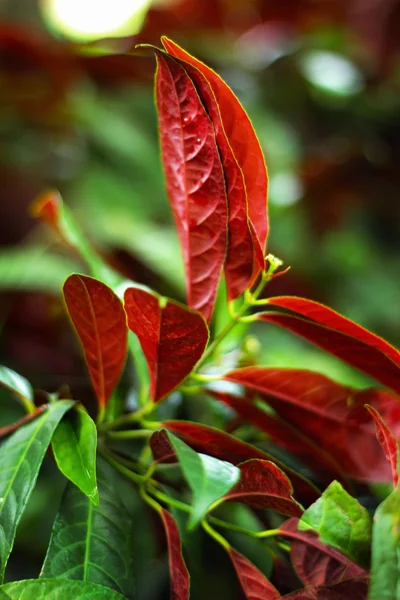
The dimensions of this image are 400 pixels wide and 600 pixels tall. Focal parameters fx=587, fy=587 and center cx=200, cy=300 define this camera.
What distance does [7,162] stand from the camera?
1.37m

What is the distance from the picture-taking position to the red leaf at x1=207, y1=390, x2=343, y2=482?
1.68ft

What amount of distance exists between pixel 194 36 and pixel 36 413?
127 cm

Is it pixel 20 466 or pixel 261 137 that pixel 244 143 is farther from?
pixel 261 137

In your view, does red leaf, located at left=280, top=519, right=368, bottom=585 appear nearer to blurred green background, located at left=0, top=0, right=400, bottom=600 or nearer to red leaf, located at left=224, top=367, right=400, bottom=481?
red leaf, located at left=224, top=367, right=400, bottom=481

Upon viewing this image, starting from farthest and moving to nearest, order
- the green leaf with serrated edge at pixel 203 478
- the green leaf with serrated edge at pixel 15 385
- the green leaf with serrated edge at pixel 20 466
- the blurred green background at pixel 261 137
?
the blurred green background at pixel 261 137
the green leaf with serrated edge at pixel 15 385
the green leaf with serrated edge at pixel 20 466
the green leaf with serrated edge at pixel 203 478

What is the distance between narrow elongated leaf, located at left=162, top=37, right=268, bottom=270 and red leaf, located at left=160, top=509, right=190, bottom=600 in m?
0.22

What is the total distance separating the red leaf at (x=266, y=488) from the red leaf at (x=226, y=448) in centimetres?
4

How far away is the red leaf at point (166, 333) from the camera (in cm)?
40

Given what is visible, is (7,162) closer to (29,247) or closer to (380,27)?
(29,247)

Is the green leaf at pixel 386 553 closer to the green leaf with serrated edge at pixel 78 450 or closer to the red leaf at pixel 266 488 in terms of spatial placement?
the red leaf at pixel 266 488

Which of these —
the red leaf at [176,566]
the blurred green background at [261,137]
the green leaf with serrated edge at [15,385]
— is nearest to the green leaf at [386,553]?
the red leaf at [176,566]

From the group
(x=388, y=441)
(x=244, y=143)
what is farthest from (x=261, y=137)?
(x=388, y=441)

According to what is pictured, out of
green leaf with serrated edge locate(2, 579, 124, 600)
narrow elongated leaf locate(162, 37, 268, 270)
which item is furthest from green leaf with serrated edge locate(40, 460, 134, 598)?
narrow elongated leaf locate(162, 37, 268, 270)

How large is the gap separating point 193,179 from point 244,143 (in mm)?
48
